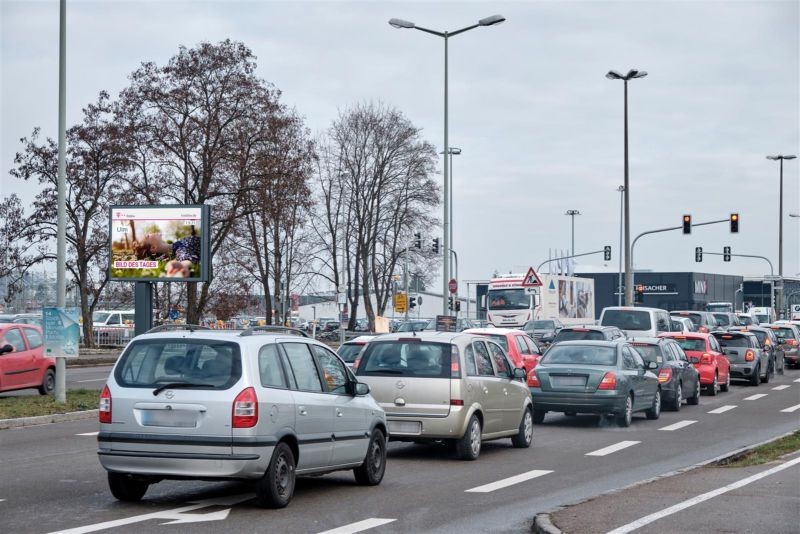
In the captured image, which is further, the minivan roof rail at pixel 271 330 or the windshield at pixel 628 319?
the windshield at pixel 628 319

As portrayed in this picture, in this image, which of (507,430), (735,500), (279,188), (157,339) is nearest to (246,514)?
(157,339)

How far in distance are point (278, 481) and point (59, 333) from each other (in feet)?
41.9

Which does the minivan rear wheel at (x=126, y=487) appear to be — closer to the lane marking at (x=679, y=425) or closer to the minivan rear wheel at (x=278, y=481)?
the minivan rear wheel at (x=278, y=481)

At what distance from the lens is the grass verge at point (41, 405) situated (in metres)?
20.6

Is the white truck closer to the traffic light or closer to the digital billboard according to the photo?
the traffic light

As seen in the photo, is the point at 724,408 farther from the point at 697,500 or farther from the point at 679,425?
the point at 697,500

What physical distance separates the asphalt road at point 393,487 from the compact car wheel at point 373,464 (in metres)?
0.14

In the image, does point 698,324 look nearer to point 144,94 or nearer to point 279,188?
point 279,188

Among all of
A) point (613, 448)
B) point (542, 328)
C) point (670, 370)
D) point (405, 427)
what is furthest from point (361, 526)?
point (542, 328)

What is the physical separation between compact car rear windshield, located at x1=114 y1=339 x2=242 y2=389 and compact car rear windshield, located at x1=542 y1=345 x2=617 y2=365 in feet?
39.3

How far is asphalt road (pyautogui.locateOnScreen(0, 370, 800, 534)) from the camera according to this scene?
9.96m

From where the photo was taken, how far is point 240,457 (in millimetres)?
10156

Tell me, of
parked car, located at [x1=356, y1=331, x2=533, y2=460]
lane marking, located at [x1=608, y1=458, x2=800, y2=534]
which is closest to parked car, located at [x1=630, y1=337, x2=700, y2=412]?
parked car, located at [x1=356, y1=331, x2=533, y2=460]

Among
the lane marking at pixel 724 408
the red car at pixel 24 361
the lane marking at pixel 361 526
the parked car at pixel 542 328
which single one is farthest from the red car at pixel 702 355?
the lane marking at pixel 361 526
